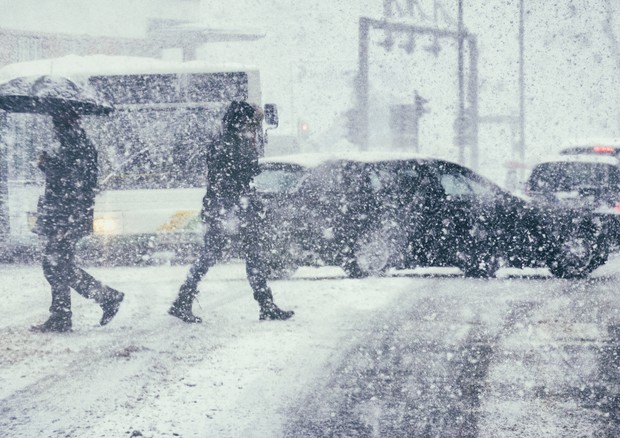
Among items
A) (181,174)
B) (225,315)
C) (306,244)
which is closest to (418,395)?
(225,315)

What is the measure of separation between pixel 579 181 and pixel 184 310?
7.61 m

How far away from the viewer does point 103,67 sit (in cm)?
1355

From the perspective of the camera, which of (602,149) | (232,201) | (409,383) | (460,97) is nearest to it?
(409,383)

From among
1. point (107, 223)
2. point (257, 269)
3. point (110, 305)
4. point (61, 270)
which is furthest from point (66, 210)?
point (107, 223)

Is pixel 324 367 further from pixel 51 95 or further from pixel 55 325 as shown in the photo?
pixel 51 95

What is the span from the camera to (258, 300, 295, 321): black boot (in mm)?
7895

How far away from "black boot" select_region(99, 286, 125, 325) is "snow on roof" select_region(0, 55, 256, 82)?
6.01 metres

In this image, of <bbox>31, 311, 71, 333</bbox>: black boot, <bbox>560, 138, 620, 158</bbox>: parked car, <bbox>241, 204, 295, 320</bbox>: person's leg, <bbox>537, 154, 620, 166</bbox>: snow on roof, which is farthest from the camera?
<bbox>560, 138, 620, 158</bbox>: parked car

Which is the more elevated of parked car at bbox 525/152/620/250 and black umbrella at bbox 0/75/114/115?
black umbrella at bbox 0/75/114/115

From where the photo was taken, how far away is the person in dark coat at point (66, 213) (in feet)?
24.5

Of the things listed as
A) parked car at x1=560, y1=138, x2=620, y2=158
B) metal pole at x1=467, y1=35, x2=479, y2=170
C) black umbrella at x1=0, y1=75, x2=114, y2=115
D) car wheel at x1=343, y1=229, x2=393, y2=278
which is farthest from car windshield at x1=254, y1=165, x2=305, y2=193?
metal pole at x1=467, y1=35, x2=479, y2=170

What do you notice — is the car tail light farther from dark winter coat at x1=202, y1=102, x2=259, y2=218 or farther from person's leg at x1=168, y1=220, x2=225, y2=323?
person's leg at x1=168, y1=220, x2=225, y2=323

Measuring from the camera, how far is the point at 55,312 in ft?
24.6

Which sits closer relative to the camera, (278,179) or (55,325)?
(55,325)
